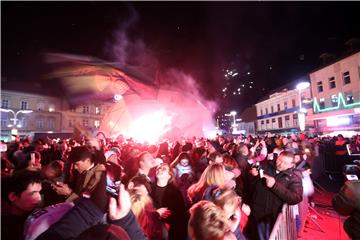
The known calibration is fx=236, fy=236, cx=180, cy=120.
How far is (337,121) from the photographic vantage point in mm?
27297

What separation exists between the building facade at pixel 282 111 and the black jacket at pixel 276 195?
3216cm

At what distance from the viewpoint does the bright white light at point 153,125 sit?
70.0ft

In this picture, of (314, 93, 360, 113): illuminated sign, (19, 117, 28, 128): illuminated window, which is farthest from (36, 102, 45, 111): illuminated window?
(314, 93, 360, 113): illuminated sign

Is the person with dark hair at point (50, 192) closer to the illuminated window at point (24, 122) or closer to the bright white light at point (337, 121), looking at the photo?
the bright white light at point (337, 121)

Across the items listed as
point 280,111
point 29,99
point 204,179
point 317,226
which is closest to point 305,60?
point 280,111

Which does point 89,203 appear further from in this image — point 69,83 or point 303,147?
point 69,83

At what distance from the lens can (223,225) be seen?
2076 mm

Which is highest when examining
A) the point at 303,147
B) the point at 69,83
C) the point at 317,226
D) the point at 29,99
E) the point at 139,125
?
the point at 29,99

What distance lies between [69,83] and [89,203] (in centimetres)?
2009

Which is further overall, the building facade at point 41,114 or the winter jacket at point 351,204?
the building facade at point 41,114

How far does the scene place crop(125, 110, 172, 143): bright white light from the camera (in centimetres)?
2133

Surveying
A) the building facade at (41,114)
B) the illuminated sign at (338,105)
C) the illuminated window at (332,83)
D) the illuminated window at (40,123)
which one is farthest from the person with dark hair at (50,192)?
the illuminated window at (40,123)

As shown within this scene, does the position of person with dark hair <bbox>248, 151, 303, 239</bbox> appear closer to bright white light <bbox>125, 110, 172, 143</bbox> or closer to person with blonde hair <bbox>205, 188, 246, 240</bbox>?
person with blonde hair <bbox>205, 188, 246, 240</bbox>

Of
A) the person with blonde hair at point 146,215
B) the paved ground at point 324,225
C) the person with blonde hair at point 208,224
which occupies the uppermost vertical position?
the person with blonde hair at point 208,224
